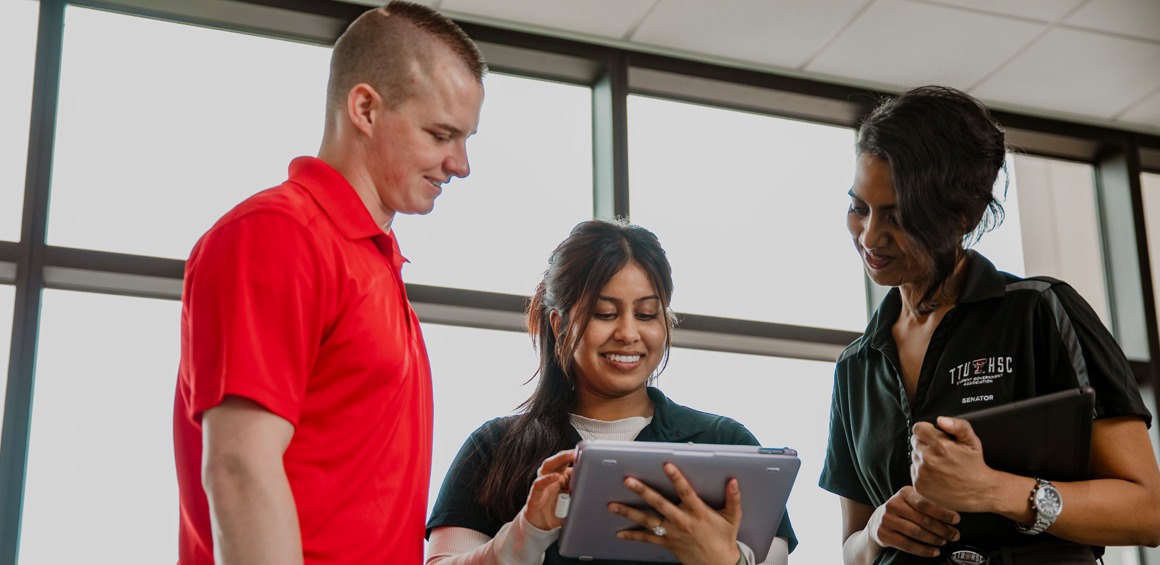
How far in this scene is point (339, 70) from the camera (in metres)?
1.50

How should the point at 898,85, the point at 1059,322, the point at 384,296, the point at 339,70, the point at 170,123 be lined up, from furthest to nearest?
the point at 898,85 → the point at 170,123 → the point at 1059,322 → the point at 339,70 → the point at 384,296

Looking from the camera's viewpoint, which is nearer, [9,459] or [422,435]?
[422,435]

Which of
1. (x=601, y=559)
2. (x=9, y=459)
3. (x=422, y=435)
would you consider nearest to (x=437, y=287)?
(x=9, y=459)

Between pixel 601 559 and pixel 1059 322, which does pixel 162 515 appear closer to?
pixel 601 559

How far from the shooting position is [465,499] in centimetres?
193

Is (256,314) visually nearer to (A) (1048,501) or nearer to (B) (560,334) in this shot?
(B) (560,334)

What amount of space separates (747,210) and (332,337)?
310 cm

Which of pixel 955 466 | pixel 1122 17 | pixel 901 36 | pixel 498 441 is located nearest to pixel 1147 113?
pixel 1122 17

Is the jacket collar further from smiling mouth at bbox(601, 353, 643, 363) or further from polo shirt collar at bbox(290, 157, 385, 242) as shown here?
polo shirt collar at bbox(290, 157, 385, 242)

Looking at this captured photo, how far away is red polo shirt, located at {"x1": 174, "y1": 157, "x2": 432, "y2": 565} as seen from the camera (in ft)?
3.80

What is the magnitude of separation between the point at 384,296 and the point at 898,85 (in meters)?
3.44

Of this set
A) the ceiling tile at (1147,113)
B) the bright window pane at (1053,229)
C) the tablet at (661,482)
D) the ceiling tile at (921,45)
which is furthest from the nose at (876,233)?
the ceiling tile at (1147,113)

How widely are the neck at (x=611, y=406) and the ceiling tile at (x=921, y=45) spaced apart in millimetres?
2231

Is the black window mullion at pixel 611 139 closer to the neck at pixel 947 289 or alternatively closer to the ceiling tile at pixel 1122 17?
the ceiling tile at pixel 1122 17
